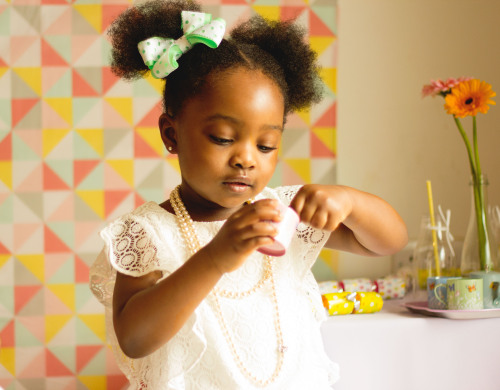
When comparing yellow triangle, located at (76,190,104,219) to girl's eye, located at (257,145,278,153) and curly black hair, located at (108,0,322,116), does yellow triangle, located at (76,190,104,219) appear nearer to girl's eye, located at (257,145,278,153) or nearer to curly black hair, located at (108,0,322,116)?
curly black hair, located at (108,0,322,116)

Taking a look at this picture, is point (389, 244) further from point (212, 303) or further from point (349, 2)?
point (349, 2)

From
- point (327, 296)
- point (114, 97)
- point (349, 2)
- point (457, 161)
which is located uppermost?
point (349, 2)

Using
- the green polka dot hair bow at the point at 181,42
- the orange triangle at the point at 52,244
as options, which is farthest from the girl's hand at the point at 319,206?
the orange triangle at the point at 52,244

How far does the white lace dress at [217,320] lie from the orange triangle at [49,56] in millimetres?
959

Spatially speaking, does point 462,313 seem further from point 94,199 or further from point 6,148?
point 6,148

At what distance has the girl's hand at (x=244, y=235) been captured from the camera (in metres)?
0.66

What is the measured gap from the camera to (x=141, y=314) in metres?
0.73

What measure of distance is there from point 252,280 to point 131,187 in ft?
2.98

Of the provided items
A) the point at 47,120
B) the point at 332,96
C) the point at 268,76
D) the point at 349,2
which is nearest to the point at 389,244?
the point at 268,76

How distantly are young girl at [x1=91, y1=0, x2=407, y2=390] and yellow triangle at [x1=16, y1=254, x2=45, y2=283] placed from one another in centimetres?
83

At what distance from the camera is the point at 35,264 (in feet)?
5.58

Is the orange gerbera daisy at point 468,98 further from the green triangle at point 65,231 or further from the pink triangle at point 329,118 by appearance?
the green triangle at point 65,231

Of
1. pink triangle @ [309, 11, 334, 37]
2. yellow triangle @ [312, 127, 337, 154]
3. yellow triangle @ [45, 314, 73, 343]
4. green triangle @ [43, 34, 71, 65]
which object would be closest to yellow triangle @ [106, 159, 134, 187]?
green triangle @ [43, 34, 71, 65]

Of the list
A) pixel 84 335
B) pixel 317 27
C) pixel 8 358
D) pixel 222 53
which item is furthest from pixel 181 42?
pixel 8 358
